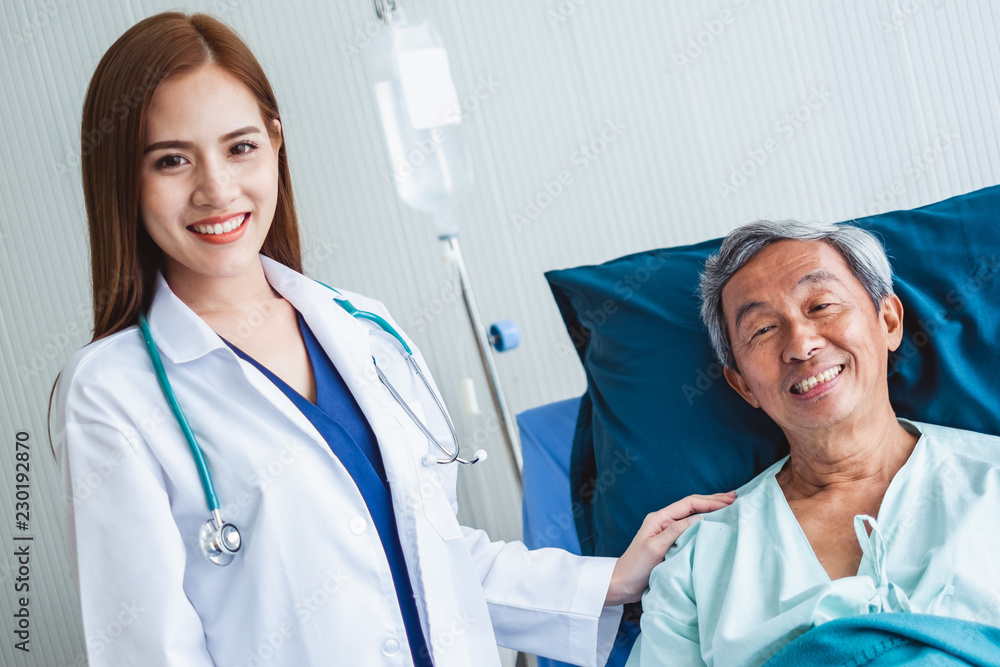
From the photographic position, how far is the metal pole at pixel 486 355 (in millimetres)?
1883

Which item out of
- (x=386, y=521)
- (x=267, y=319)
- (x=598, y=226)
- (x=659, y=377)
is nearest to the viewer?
(x=386, y=521)

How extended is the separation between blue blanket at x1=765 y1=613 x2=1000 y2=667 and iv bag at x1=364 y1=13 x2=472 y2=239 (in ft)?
3.96

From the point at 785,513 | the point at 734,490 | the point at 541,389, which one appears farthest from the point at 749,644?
the point at 541,389

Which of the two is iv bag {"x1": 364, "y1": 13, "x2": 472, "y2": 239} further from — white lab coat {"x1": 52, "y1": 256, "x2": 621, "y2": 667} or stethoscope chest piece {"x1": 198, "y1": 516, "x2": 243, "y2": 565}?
stethoscope chest piece {"x1": 198, "y1": 516, "x2": 243, "y2": 565}

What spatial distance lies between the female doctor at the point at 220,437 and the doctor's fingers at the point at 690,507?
0.34m

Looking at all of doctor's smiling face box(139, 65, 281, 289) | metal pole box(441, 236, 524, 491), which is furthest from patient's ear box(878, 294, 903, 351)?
doctor's smiling face box(139, 65, 281, 289)

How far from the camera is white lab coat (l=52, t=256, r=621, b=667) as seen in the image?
3.02ft

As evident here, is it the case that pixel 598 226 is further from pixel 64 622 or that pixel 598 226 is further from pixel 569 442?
pixel 64 622

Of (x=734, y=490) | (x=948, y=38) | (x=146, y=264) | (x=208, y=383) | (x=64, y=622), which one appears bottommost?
(x=64, y=622)

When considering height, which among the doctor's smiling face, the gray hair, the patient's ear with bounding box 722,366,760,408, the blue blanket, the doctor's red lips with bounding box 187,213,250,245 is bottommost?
the blue blanket

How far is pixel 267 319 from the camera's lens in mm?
1230

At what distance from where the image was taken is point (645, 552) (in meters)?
1.30

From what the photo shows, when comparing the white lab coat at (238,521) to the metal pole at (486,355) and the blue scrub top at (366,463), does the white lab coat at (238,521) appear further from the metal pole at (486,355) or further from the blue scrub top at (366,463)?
the metal pole at (486,355)

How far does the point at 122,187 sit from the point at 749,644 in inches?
40.6
